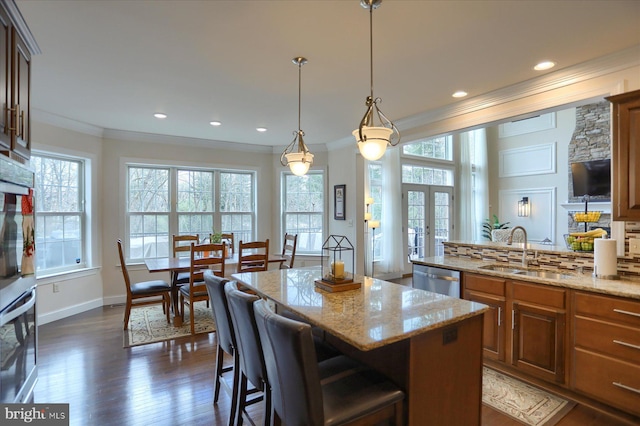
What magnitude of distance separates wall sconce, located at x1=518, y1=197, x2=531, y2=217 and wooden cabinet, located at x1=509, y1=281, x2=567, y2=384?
20.8 ft

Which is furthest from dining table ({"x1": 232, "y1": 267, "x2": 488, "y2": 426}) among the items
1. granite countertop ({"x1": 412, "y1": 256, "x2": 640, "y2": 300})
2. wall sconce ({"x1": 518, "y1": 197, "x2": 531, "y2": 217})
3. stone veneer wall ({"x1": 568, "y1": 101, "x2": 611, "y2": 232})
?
wall sconce ({"x1": 518, "y1": 197, "x2": 531, "y2": 217})

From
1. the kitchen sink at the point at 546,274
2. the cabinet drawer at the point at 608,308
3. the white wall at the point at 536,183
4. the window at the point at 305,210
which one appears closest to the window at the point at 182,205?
the window at the point at 305,210

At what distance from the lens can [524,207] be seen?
801 cm

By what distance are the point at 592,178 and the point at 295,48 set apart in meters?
6.49

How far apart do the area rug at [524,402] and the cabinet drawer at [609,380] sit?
0.22 m

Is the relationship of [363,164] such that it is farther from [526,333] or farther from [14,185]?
[14,185]

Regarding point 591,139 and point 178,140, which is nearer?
point 178,140

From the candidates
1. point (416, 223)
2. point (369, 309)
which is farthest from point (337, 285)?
point (416, 223)

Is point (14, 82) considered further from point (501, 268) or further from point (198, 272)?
point (501, 268)

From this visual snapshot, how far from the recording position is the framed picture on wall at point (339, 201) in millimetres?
5699

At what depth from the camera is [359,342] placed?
1.25 meters

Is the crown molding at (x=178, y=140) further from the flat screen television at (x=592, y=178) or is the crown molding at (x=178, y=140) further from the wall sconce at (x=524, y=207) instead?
the wall sconce at (x=524, y=207)

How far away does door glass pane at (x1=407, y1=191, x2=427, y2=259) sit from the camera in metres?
7.11

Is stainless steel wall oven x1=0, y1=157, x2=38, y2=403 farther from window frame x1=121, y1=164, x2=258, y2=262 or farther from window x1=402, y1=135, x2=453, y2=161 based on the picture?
window x1=402, y1=135, x2=453, y2=161
